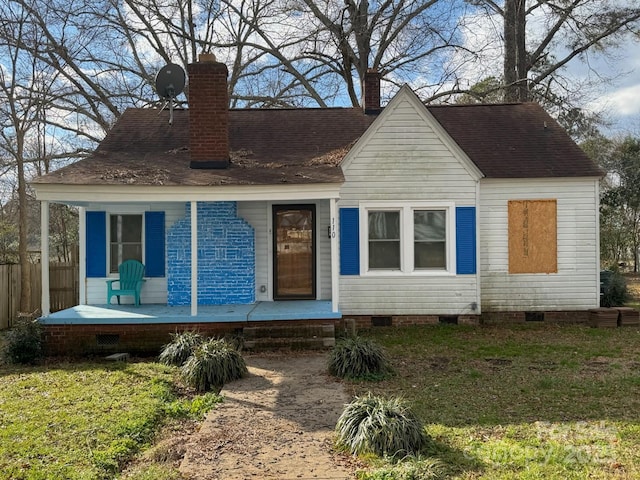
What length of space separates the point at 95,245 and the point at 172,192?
9.72ft

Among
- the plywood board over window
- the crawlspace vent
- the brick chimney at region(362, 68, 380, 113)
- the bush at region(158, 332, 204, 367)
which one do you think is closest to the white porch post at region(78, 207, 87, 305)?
the crawlspace vent

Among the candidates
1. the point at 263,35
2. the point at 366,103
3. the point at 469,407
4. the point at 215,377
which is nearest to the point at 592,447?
the point at 469,407

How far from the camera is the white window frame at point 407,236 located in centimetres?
1088

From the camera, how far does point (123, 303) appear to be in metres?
10.8

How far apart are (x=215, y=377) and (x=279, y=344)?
2051 mm

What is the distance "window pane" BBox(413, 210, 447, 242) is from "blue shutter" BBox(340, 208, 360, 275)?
1.24 metres

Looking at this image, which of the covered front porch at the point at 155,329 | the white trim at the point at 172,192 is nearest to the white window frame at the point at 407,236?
the white trim at the point at 172,192

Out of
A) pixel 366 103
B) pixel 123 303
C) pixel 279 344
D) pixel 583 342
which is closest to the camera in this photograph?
pixel 279 344

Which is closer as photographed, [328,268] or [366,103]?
[328,268]

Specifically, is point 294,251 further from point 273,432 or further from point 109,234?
point 273,432

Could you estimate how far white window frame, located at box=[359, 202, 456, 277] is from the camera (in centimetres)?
1088

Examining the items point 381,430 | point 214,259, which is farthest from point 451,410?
point 214,259

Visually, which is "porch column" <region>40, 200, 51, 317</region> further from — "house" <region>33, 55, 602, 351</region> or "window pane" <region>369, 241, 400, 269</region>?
"window pane" <region>369, 241, 400, 269</region>

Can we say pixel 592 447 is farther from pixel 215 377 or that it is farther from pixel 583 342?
pixel 583 342
